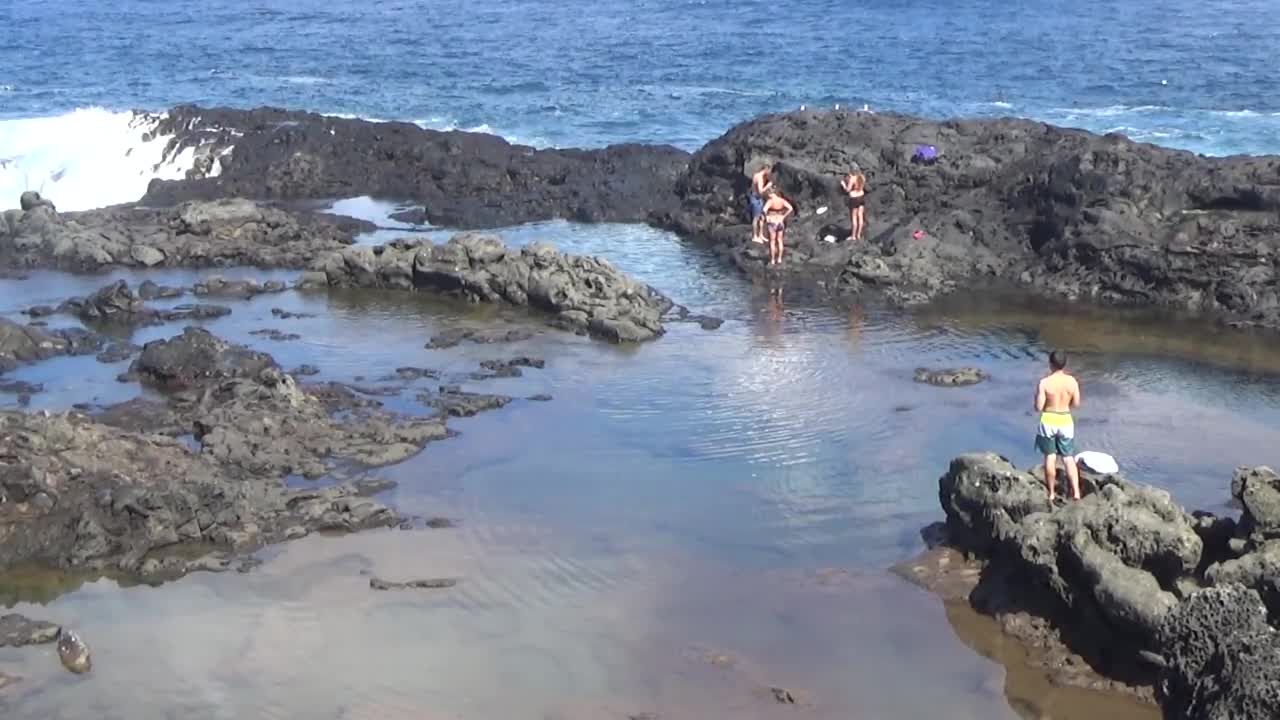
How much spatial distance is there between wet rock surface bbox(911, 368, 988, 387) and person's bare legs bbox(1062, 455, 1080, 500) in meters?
5.54

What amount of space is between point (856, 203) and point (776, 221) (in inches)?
61.1

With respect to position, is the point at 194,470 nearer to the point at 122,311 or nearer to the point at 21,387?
the point at 21,387

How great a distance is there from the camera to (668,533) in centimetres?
1468

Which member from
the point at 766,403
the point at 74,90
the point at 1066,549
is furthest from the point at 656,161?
the point at 74,90

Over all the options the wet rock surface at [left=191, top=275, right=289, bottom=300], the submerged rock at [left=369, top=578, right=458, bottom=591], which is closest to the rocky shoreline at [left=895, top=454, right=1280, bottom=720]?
the submerged rock at [left=369, top=578, right=458, bottom=591]

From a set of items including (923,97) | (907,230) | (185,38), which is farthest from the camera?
(185,38)

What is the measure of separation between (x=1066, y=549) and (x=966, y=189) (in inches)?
645

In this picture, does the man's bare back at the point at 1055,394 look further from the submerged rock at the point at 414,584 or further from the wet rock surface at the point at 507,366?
the wet rock surface at the point at 507,366

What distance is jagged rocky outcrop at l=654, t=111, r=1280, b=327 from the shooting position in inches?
929

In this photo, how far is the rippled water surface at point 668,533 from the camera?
11.6 m

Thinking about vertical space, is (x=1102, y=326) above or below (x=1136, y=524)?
below

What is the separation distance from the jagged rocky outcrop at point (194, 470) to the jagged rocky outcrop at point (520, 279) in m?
4.30

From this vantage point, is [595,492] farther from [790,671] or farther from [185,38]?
[185,38]

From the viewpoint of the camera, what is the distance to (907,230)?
26.4 metres
